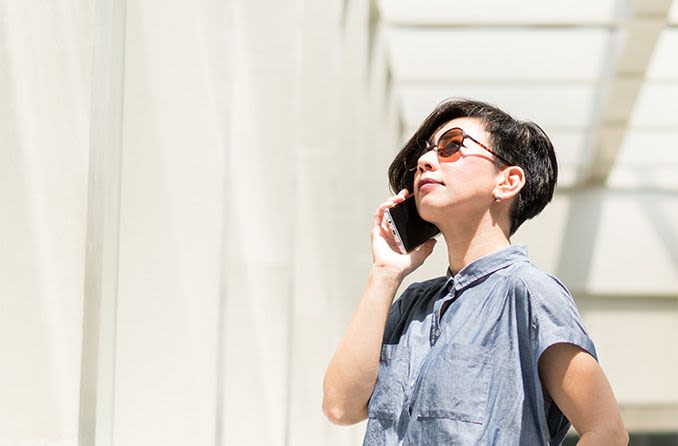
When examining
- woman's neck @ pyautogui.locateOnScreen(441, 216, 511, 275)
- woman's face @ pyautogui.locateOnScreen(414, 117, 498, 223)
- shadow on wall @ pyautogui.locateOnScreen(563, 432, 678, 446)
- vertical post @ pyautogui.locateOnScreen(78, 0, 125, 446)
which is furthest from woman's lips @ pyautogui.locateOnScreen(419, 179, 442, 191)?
shadow on wall @ pyautogui.locateOnScreen(563, 432, 678, 446)

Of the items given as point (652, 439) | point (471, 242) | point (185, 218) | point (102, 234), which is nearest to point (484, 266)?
point (471, 242)

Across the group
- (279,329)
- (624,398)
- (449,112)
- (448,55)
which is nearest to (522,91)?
(448,55)

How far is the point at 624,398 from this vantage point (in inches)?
703

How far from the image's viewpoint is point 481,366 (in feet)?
8.19

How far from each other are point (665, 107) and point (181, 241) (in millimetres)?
12644

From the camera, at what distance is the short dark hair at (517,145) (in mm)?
2812

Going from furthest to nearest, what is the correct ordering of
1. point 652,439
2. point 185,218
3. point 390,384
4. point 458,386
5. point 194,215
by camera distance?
point 652,439 < point 194,215 < point 185,218 < point 390,384 < point 458,386

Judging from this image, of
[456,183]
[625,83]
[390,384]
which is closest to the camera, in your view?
[390,384]

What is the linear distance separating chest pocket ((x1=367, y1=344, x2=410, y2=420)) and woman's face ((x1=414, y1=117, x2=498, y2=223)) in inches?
12.5

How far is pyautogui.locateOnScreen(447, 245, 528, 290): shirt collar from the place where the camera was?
2.66 metres

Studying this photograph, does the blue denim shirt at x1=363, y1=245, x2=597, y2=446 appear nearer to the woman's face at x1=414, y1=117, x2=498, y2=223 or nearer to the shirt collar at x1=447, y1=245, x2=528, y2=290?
the shirt collar at x1=447, y1=245, x2=528, y2=290

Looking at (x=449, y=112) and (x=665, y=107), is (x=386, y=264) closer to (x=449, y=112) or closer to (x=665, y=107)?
(x=449, y=112)

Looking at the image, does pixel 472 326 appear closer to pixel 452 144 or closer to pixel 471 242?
pixel 471 242

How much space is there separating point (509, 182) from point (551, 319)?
1.36 ft
